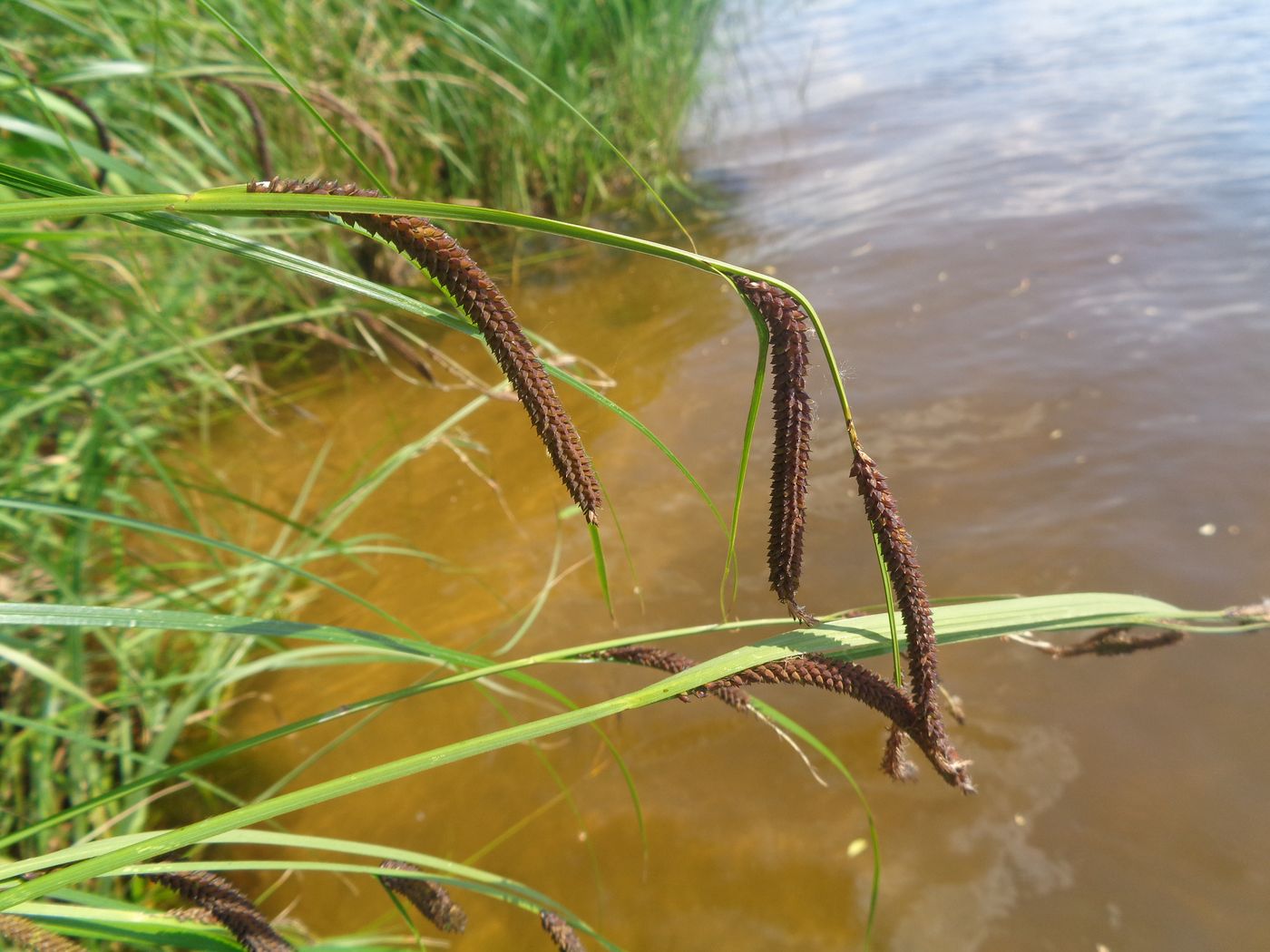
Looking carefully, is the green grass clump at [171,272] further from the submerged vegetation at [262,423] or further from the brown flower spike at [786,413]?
the brown flower spike at [786,413]

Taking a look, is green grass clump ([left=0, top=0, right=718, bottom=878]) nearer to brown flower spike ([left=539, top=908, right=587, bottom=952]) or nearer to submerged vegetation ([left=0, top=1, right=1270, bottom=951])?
submerged vegetation ([left=0, top=1, right=1270, bottom=951])

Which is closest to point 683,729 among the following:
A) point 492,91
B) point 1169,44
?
point 492,91

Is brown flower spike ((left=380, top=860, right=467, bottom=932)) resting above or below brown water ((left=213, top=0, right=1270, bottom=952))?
above

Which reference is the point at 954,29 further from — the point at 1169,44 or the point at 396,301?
the point at 396,301

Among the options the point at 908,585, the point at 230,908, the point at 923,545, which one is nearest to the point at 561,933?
the point at 230,908

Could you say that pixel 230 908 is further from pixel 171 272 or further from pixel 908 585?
pixel 171 272

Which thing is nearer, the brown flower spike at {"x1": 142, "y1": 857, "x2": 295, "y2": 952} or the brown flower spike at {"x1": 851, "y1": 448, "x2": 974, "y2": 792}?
the brown flower spike at {"x1": 851, "y1": 448, "x2": 974, "y2": 792}

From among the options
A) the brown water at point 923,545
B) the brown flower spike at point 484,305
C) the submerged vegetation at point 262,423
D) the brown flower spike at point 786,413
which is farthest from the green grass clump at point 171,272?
the brown flower spike at point 786,413

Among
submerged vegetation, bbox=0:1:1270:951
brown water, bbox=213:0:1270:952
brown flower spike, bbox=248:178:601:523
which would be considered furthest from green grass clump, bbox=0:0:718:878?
brown water, bbox=213:0:1270:952

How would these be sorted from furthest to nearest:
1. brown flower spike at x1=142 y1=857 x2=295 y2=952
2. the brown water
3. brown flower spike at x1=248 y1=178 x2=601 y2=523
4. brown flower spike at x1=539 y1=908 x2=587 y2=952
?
the brown water, brown flower spike at x1=539 y1=908 x2=587 y2=952, brown flower spike at x1=142 y1=857 x2=295 y2=952, brown flower spike at x1=248 y1=178 x2=601 y2=523
